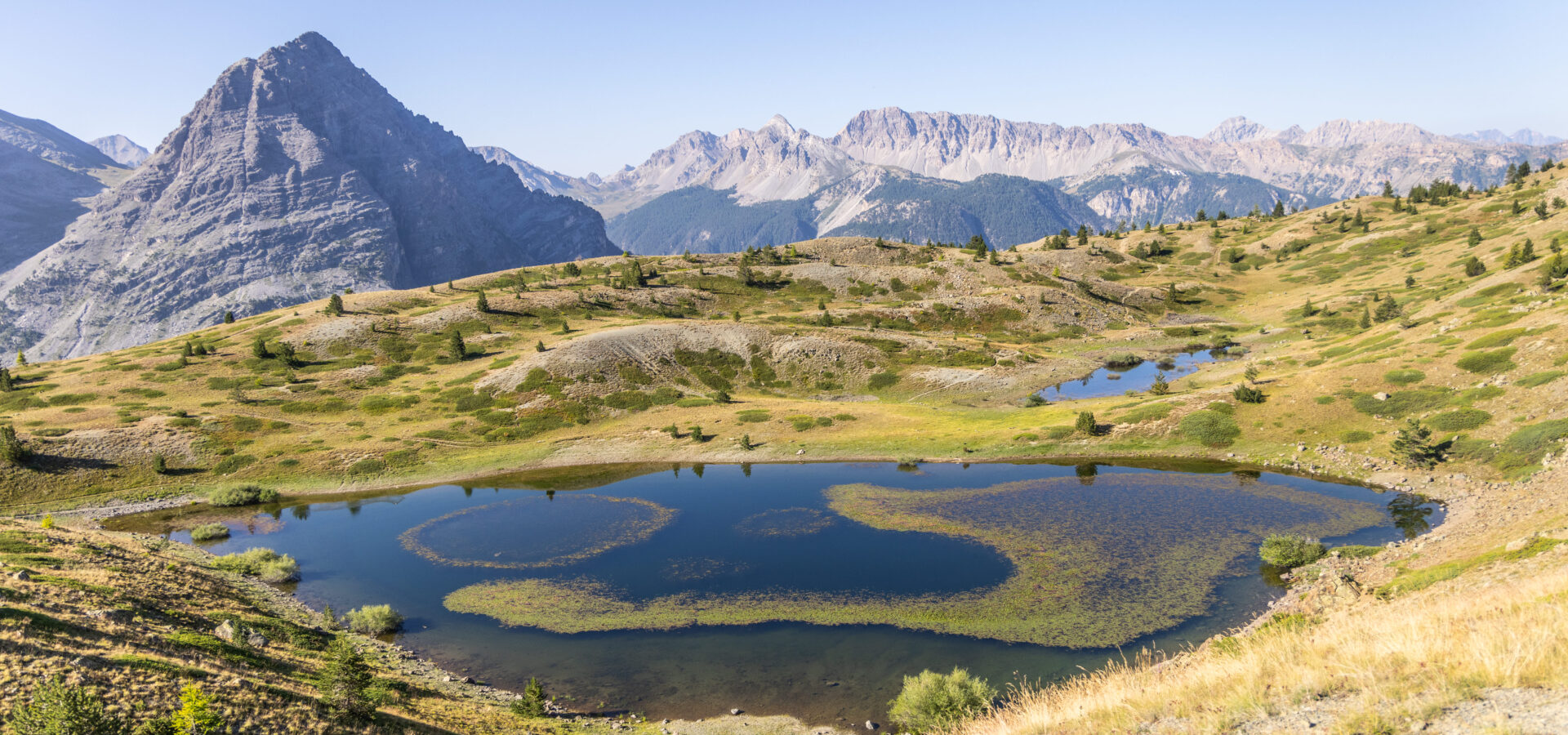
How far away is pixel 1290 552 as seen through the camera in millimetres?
38719

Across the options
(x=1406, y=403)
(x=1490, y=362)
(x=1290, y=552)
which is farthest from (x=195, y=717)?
(x=1490, y=362)

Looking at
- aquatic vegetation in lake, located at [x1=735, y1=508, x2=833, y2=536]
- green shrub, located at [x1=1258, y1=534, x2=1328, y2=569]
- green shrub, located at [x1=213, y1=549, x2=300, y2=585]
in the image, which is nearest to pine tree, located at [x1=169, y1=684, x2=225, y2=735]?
green shrub, located at [x1=213, y1=549, x2=300, y2=585]

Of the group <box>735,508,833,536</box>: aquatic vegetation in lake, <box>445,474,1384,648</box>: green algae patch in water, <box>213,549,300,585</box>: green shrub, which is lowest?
<box>445,474,1384,648</box>: green algae patch in water

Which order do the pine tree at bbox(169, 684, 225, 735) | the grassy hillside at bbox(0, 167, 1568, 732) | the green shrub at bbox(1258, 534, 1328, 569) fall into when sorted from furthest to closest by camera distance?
the green shrub at bbox(1258, 534, 1328, 569) → the grassy hillside at bbox(0, 167, 1568, 732) → the pine tree at bbox(169, 684, 225, 735)

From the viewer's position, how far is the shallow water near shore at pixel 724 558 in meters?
31.7

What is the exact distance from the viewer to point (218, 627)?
28.3 m

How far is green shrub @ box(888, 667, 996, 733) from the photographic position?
24.0 meters

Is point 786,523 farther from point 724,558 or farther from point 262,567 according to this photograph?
point 262,567

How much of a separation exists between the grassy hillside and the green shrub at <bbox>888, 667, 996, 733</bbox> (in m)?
7.05

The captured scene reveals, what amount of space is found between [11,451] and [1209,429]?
12111cm

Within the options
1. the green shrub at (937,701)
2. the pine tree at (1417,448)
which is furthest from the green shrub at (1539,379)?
the green shrub at (937,701)

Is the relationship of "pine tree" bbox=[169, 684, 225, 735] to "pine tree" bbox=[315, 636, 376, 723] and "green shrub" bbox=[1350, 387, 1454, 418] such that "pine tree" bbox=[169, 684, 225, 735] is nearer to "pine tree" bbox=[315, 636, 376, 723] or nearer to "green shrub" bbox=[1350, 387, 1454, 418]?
"pine tree" bbox=[315, 636, 376, 723]

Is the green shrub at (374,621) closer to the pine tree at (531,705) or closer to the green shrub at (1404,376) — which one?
the pine tree at (531,705)

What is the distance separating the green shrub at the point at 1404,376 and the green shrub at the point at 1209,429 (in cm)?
1399
